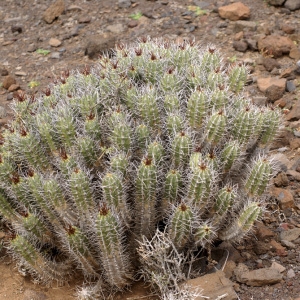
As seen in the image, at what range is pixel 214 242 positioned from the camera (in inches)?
152

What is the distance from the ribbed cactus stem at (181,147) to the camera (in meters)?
3.36

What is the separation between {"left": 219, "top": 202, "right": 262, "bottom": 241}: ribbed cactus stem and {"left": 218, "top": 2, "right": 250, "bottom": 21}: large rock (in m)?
4.55

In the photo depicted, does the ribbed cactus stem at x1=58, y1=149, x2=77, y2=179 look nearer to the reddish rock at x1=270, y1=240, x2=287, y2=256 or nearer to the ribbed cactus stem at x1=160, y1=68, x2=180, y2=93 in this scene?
the ribbed cactus stem at x1=160, y1=68, x2=180, y2=93

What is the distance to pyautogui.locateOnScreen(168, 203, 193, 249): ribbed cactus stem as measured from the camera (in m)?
3.15

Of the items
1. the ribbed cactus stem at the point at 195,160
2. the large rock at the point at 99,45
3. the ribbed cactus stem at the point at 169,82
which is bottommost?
the large rock at the point at 99,45

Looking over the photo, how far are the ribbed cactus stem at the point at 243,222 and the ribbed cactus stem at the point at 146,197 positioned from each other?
0.53 m

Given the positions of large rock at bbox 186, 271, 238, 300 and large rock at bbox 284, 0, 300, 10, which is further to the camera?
large rock at bbox 284, 0, 300, 10

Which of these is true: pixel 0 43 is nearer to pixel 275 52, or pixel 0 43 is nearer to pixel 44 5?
pixel 44 5

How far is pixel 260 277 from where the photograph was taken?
11.4 feet

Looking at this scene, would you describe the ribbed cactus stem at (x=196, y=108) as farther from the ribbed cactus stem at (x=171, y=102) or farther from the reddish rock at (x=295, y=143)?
the reddish rock at (x=295, y=143)

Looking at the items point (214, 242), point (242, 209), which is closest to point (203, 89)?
point (242, 209)

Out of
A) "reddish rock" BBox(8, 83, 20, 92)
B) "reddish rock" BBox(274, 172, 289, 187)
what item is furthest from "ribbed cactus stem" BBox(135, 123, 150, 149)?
"reddish rock" BBox(8, 83, 20, 92)

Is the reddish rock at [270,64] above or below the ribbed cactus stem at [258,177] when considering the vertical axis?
below

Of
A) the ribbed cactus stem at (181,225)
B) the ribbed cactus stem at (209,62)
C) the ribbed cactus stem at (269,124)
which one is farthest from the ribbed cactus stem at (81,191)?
the ribbed cactus stem at (209,62)
